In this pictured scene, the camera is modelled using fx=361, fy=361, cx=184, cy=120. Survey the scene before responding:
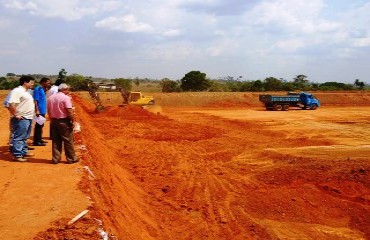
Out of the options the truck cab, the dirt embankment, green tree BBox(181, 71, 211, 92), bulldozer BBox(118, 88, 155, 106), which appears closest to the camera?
bulldozer BBox(118, 88, 155, 106)

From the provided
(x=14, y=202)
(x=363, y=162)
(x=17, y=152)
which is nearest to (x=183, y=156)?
(x=363, y=162)

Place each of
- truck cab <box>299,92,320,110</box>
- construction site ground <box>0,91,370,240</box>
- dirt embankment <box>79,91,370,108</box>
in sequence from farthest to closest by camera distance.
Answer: dirt embankment <box>79,91,370,108</box>
truck cab <box>299,92,320,110</box>
construction site ground <box>0,91,370,240</box>

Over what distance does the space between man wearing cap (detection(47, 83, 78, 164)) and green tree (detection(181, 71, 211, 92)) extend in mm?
49999

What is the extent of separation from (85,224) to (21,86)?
3975 mm

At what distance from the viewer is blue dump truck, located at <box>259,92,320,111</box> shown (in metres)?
34.6

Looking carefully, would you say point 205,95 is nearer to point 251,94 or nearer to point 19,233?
point 251,94

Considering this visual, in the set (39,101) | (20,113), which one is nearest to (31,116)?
(20,113)

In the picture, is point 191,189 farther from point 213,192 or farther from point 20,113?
point 20,113

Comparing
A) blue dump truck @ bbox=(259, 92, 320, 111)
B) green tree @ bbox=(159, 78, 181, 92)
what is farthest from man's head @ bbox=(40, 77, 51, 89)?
green tree @ bbox=(159, 78, 181, 92)

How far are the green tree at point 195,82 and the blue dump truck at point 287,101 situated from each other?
74.7 ft

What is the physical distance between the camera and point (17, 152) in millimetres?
7609

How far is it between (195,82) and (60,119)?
50525mm

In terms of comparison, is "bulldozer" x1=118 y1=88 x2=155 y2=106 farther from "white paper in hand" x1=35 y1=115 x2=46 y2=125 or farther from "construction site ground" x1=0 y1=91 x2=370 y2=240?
"white paper in hand" x1=35 y1=115 x2=46 y2=125

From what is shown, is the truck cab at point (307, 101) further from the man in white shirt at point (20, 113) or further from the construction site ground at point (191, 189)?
the man in white shirt at point (20, 113)
